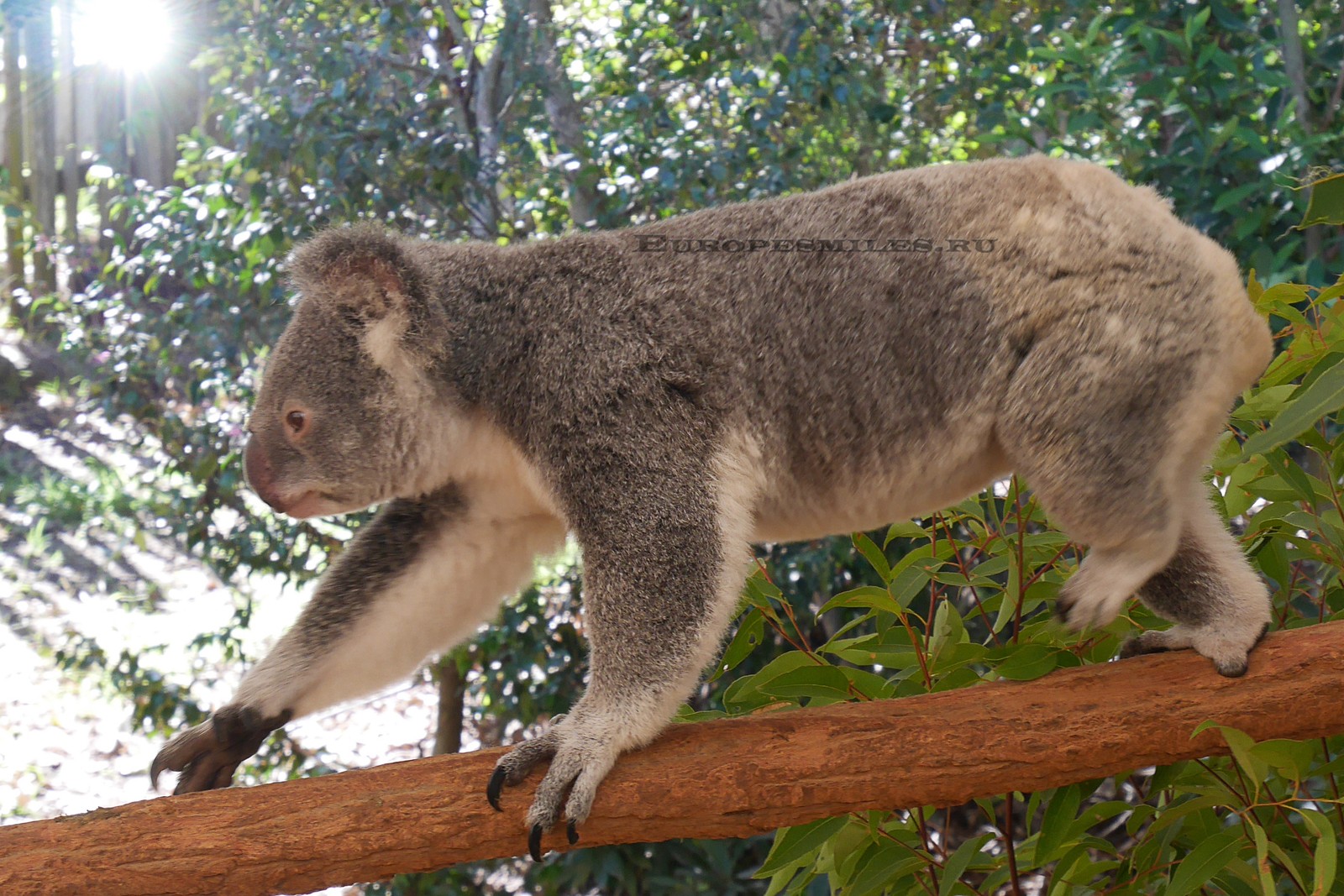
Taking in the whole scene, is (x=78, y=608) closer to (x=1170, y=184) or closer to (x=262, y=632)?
(x=262, y=632)

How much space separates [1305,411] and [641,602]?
723mm

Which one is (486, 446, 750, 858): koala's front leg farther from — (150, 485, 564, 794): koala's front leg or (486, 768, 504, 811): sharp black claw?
(150, 485, 564, 794): koala's front leg

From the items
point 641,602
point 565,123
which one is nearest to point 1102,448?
point 641,602

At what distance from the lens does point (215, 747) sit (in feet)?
5.04

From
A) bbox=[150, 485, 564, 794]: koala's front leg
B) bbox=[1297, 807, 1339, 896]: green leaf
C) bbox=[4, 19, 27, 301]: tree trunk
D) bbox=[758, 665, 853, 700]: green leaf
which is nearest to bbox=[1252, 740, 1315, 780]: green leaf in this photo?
bbox=[1297, 807, 1339, 896]: green leaf

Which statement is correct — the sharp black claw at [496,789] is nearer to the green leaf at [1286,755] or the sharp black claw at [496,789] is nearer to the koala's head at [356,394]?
the koala's head at [356,394]

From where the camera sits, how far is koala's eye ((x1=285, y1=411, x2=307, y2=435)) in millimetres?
1592

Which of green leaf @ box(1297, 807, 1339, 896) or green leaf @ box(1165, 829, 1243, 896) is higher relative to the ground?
green leaf @ box(1297, 807, 1339, 896)

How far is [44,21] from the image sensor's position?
12.7ft

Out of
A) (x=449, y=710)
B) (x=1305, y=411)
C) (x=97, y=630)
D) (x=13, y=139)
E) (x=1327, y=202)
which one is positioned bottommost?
(x=97, y=630)

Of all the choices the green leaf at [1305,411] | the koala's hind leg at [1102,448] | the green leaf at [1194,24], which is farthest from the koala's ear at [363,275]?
the green leaf at [1194,24]

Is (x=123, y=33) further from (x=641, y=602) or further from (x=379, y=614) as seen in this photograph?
(x=641, y=602)

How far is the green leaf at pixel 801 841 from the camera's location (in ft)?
4.67

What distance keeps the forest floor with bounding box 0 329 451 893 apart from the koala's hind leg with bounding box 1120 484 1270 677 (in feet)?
8.83
